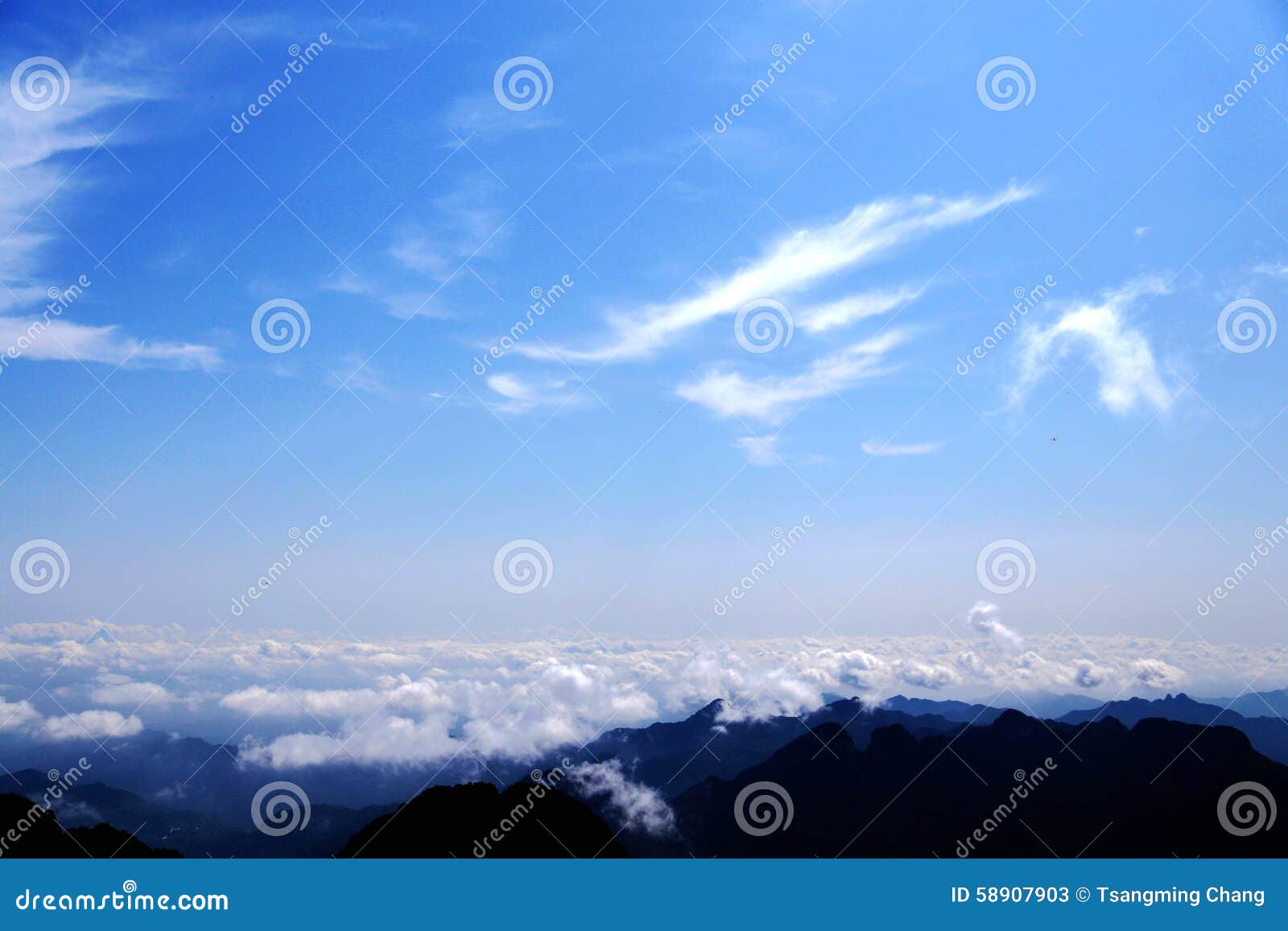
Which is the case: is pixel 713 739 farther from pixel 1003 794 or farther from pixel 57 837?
pixel 57 837

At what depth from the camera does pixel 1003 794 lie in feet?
372

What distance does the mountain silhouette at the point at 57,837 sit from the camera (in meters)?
58.3

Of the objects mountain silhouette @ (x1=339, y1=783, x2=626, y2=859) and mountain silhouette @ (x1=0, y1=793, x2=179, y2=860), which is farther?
mountain silhouette @ (x1=339, y1=783, x2=626, y2=859)

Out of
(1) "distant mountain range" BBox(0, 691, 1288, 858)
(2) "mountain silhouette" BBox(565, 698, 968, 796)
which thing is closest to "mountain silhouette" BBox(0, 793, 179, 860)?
(1) "distant mountain range" BBox(0, 691, 1288, 858)

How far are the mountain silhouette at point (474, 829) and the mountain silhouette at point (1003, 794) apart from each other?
39.1 feet

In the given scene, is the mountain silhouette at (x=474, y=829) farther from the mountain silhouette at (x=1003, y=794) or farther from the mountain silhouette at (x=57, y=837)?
the mountain silhouette at (x=57, y=837)

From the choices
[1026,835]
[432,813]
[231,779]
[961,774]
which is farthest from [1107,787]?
[231,779]

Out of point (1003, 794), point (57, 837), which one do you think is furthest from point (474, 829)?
point (1003, 794)

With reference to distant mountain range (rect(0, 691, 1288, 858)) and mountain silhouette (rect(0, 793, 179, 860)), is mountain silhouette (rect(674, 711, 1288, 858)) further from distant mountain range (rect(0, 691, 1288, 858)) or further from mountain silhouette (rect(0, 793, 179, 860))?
mountain silhouette (rect(0, 793, 179, 860))

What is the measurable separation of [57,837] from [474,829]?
1314 inches

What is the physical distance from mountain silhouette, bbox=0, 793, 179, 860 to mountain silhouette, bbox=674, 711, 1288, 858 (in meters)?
51.2

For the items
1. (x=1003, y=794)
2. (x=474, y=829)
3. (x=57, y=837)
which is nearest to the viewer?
(x=57, y=837)

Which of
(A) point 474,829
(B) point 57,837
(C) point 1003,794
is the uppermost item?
(C) point 1003,794

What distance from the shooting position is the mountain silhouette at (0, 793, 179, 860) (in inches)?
2296
